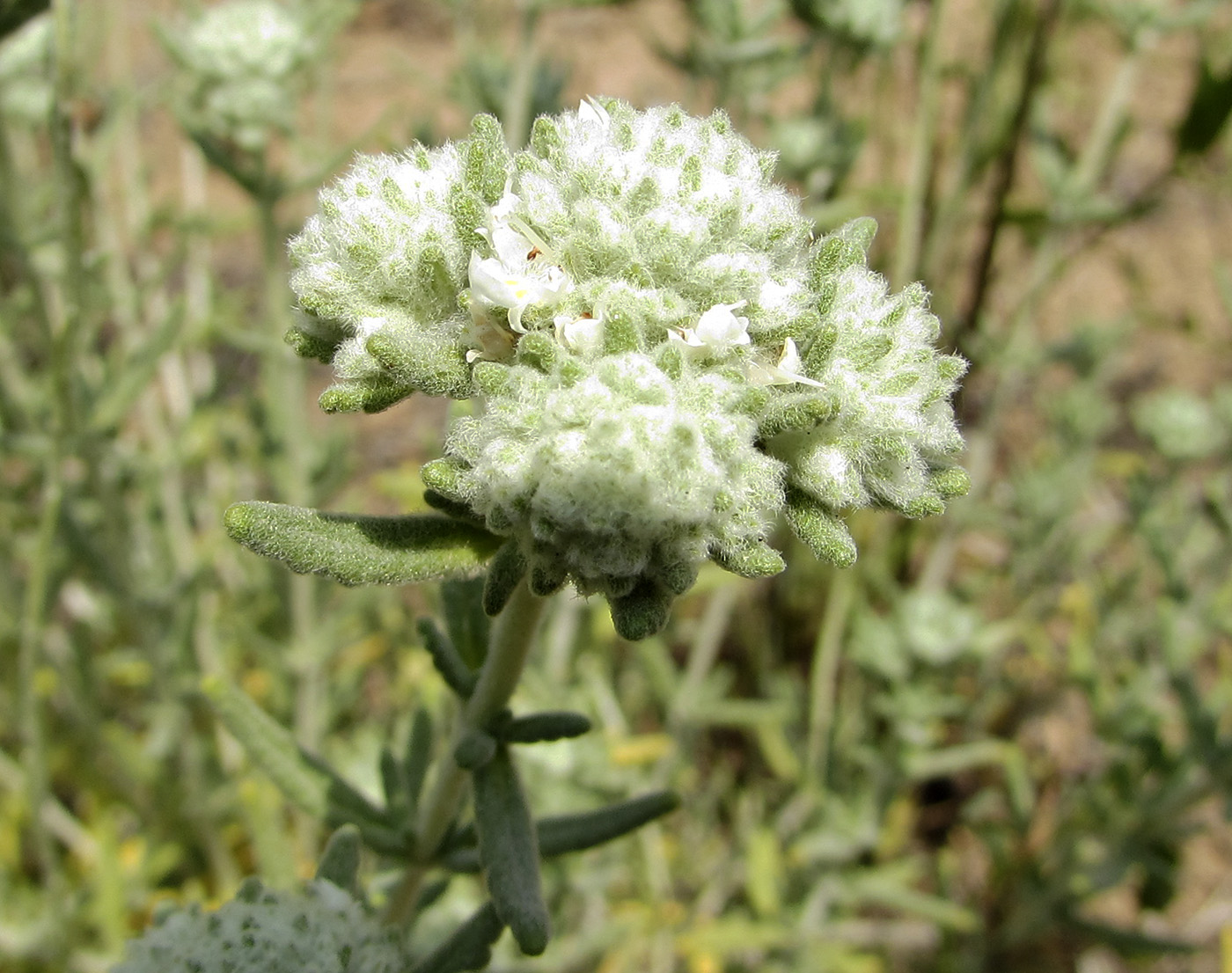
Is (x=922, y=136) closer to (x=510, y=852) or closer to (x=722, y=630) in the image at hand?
(x=722, y=630)

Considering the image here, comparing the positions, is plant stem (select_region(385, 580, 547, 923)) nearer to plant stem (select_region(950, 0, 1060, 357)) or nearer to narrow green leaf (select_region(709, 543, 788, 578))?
narrow green leaf (select_region(709, 543, 788, 578))

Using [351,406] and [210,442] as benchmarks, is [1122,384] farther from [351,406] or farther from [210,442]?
[351,406]

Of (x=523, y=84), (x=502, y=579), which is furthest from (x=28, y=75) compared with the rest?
(x=502, y=579)

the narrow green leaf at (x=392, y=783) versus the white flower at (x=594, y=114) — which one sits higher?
the white flower at (x=594, y=114)

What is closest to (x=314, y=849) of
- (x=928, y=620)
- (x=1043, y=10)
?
(x=928, y=620)

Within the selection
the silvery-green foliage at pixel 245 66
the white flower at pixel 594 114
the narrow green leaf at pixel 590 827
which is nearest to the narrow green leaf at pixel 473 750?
the narrow green leaf at pixel 590 827

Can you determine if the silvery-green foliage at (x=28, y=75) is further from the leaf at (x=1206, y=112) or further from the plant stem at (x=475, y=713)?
the leaf at (x=1206, y=112)

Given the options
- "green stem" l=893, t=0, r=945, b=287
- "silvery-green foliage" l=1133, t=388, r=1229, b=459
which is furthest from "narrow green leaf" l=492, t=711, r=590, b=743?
"silvery-green foliage" l=1133, t=388, r=1229, b=459
